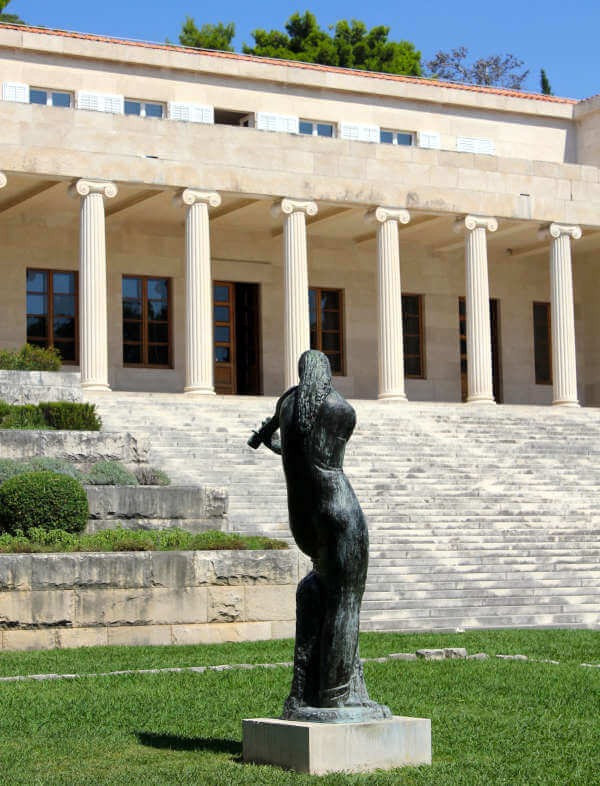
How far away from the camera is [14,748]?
10336 millimetres

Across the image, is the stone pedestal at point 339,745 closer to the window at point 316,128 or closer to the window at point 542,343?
the window at point 316,128

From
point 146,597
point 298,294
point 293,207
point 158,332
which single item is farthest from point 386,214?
point 146,597

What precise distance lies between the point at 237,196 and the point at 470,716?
2477 cm

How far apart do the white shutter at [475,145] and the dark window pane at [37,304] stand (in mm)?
14624

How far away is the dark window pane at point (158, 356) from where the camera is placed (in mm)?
39094

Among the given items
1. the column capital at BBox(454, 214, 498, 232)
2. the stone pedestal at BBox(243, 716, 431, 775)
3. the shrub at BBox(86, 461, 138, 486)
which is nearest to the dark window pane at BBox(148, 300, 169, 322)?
the column capital at BBox(454, 214, 498, 232)

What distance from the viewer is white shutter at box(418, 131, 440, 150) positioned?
143 feet

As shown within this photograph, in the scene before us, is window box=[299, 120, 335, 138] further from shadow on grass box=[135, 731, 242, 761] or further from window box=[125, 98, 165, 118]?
shadow on grass box=[135, 731, 242, 761]

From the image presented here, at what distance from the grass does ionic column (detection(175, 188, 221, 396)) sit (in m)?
17.1

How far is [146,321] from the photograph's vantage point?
39125 millimetres

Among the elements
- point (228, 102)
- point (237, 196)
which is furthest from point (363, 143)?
point (228, 102)

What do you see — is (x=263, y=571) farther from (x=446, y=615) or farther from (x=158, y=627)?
(x=446, y=615)

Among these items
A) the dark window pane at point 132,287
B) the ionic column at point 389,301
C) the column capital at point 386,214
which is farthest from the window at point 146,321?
the ionic column at point 389,301

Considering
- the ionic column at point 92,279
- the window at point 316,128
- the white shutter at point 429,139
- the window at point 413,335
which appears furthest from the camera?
the white shutter at point 429,139
